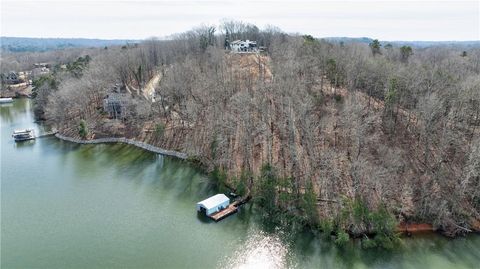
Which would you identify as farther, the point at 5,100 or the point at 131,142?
the point at 5,100

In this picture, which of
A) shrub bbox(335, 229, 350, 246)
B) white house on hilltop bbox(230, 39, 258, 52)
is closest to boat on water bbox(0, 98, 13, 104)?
white house on hilltop bbox(230, 39, 258, 52)

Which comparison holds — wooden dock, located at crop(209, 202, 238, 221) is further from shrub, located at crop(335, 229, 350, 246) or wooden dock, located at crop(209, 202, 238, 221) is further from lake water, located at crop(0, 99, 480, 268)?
shrub, located at crop(335, 229, 350, 246)

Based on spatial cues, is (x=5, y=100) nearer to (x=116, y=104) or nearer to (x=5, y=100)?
(x=5, y=100)

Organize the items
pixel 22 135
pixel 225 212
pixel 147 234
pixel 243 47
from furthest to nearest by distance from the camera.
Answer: pixel 243 47 → pixel 22 135 → pixel 225 212 → pixel 147 234

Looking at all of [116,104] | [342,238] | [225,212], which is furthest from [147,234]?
[116,104]

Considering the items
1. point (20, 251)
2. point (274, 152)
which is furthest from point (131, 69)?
point (20, 251)

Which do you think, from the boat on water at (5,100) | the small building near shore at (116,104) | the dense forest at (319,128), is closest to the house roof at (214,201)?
the dense forest at (319,128)
